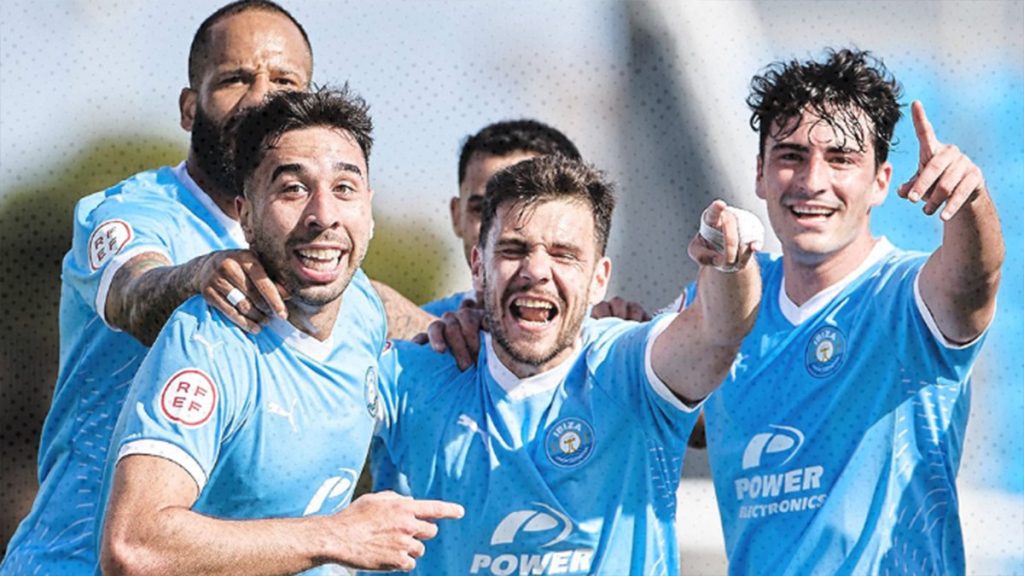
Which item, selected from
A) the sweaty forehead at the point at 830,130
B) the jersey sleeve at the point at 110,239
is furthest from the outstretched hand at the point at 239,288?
the sweaty forehead at the point at 830,130

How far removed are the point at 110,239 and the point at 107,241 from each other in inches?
0.5

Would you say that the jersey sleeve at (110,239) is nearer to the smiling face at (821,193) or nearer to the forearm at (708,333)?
the forearm at (708,333)

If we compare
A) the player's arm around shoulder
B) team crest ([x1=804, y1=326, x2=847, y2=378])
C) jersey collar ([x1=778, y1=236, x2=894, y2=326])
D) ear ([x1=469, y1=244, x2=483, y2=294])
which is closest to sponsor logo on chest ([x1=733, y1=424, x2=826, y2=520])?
team crest ([x1=804, y1=326, x2=847, y2=378])

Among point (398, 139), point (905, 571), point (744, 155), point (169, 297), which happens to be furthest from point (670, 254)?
point (169, 297)

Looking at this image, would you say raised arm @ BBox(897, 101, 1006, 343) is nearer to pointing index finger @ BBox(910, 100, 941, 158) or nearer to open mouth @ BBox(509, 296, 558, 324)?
pointing index finger @ BBox(910, 100, 941, 158)

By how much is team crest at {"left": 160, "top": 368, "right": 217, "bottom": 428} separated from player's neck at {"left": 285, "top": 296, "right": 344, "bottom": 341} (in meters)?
0.39

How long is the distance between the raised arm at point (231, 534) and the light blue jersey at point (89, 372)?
0.81 m

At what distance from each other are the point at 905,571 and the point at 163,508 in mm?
2185

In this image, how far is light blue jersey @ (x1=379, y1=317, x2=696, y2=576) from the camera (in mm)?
4859

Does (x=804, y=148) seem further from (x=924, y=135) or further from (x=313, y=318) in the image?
(x=313, y=318)

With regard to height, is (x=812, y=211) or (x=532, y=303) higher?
(x=812, y=211)

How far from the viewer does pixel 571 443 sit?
16.2ft

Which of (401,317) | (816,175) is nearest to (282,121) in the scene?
(401,317)

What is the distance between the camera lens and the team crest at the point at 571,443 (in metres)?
4.91
